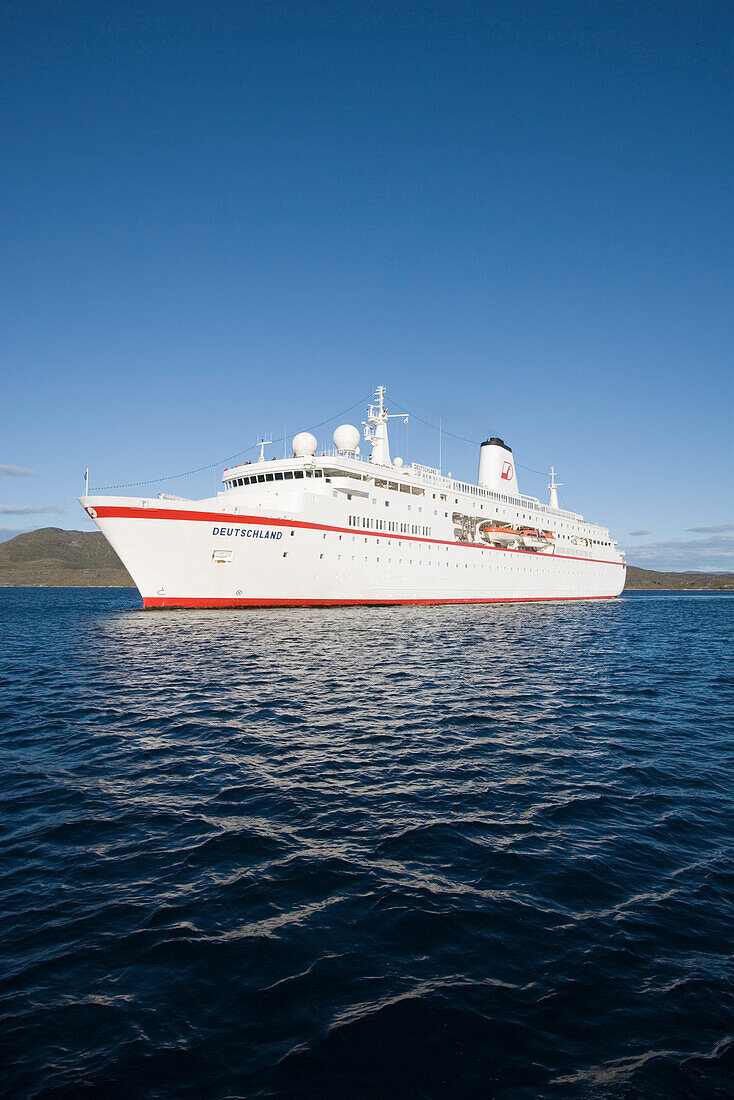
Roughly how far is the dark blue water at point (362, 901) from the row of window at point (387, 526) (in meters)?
28.8

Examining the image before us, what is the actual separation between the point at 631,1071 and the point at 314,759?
280 inches

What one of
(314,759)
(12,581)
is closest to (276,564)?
(314,759)

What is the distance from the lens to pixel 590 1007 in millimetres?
4633

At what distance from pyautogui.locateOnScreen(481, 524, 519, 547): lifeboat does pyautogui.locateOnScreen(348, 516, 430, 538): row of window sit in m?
12.2

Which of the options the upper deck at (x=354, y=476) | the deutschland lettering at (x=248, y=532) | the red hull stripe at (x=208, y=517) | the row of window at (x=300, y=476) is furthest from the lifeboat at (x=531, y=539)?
the deutschland lettering at (x=248, y=532)

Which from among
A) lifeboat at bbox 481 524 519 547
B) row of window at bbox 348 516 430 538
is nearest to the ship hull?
row of window at bbox 348 516 430 538

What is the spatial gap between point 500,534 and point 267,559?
3220 cm

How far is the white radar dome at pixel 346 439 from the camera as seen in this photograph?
164 ft

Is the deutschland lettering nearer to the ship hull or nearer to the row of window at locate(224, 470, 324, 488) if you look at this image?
the ship hull

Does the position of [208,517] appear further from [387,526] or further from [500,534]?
[500,534]

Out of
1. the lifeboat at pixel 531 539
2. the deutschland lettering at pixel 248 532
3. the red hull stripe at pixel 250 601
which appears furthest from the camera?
the lifeboat at pixel 531 539

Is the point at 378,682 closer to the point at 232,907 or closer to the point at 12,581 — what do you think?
the point at 232,907

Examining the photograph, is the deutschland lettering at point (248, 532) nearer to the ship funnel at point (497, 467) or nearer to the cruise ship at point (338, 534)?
the cruise ship at point (338, 534)

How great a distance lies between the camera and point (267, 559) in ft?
122
